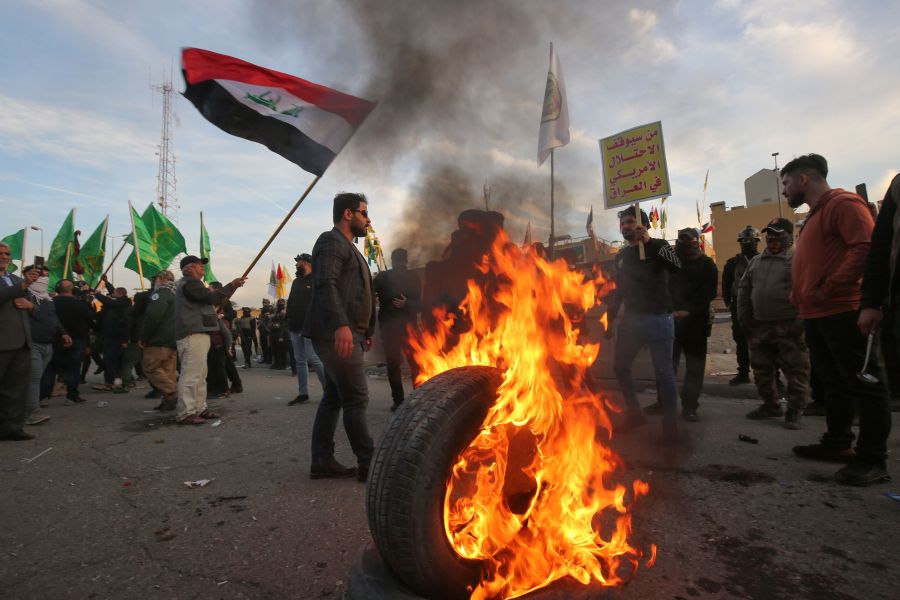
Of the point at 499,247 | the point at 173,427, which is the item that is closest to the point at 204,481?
the point at 173,427

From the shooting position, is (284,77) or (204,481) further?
(284,77)

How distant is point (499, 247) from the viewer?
291cm

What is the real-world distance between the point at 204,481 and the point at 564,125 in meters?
6.10

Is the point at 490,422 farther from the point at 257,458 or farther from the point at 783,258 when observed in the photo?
the point at 783,258

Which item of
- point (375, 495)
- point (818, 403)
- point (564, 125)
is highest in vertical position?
point (564, 125)

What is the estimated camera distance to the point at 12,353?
494cm

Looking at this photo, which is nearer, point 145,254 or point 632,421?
point 632,421

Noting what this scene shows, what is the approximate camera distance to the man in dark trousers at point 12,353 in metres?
4.80

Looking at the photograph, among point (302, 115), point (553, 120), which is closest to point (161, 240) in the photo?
point (302, 115)

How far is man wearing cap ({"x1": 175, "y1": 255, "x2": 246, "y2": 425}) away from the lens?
5566mm

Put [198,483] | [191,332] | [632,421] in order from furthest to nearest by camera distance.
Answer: [191,332], [632,421], [198,483]

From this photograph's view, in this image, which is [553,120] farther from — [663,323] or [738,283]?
[663,323]

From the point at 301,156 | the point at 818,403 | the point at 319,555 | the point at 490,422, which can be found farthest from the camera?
the point at 818,403

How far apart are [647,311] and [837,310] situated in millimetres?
1330
